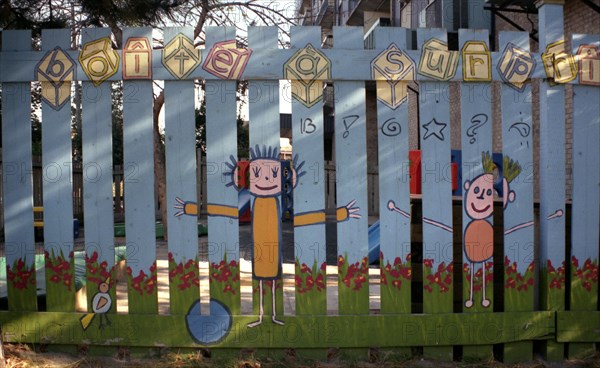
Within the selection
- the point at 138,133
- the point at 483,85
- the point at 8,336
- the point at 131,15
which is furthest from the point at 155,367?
the point at 131,15

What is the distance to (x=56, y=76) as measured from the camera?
3717 mm

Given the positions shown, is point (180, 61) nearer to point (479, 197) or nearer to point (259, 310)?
point (259, 310)

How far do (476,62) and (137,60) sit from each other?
2.27 m

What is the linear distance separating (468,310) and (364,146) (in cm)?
135

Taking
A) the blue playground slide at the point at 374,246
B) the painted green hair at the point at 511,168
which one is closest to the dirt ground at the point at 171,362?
the painted green hair at the point at 511,168

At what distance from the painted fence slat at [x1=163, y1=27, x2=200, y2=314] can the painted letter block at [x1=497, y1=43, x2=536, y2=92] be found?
2.11m

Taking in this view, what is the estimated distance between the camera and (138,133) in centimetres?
372

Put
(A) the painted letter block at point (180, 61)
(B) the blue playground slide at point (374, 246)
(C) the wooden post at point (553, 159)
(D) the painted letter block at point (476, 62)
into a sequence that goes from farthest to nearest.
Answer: (B) the blue playground slide at point (374, 246) → (C) the wooden post at point (553, 159) → (D) the painted letter block at point (476, 62) → (A) the painted letter block at point (180, 61)

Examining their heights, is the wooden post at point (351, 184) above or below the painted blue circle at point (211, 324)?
above

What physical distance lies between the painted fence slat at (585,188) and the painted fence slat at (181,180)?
2.65 m

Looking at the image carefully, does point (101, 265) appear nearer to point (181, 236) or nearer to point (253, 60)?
point (181, 236)

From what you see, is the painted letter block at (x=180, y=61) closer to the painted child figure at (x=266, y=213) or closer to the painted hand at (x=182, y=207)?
the painted child figure at (x=266, y=213)

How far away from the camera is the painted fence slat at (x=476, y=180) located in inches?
150

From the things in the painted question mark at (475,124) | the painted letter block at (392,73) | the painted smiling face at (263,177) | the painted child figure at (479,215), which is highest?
the painted letter block at (392,73)
